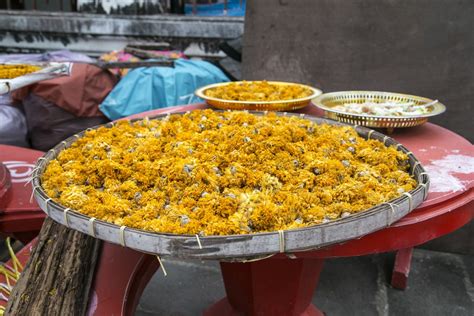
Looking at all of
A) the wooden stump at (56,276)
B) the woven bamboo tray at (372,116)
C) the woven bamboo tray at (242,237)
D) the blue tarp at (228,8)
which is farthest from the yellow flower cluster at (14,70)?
the blue tarp at (228,8)

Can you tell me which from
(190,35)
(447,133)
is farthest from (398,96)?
(190,35)

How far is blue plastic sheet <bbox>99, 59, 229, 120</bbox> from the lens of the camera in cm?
388

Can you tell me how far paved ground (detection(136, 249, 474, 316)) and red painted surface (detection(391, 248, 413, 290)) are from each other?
46 millimetres

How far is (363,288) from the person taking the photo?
8.76 feet

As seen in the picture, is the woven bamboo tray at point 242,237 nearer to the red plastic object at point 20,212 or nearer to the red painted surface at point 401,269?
the red plastic object at point 20,212

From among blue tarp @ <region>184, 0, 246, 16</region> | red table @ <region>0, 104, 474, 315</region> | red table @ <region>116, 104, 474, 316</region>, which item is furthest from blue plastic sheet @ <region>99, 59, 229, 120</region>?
red table @ <region>0, 104, 474, 315</region>

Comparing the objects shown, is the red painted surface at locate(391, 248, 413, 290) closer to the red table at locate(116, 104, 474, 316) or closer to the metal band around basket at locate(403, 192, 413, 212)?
the red table at locate(116, 104, 474, 316)

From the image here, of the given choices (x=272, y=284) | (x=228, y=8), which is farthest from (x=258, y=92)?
(x=228, y=8)

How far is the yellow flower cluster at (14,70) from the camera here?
7.44ft

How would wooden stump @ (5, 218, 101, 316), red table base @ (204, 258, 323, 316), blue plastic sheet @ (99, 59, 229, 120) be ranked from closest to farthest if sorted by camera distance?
wooden stump @ (5, 218, 101, 316)
red table base @ (204, 258, 323, 316)
blue plastic sheet @ (99, 59, 229, 120)

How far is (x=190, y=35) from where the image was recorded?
5082 mm

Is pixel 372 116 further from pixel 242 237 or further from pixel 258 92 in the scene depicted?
pixel 242 237

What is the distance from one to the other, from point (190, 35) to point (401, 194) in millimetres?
4325

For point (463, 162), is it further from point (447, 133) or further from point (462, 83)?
point (462, 83)
